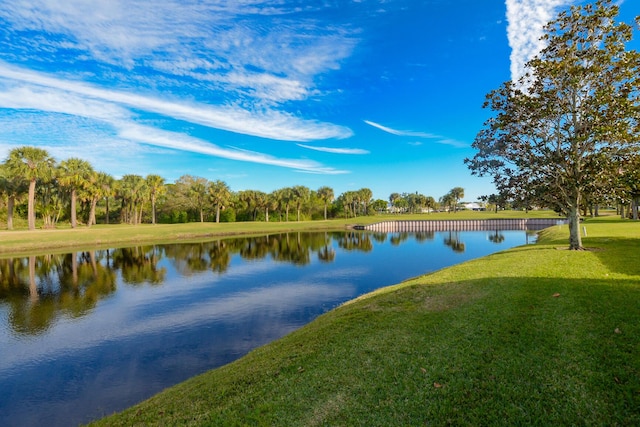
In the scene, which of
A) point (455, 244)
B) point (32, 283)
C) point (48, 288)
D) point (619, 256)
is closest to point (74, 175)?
point (32, 283)

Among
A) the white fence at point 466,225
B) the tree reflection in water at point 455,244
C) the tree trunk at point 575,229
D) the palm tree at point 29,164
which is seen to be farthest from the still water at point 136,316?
the white fence at point 466,225

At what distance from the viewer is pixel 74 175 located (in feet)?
229

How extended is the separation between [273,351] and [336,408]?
15.8 feet

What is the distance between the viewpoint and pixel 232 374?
902 centimetres

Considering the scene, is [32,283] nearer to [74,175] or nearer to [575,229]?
[575,229]

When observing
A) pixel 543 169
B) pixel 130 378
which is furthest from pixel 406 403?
pixel 543 169

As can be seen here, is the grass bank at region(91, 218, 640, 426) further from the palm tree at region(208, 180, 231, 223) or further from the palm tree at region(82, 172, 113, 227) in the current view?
the palm tree at region(208, 180, 231, 223)

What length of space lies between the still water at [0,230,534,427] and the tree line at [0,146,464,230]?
3803 cm

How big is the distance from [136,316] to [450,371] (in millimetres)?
Answer: 18091

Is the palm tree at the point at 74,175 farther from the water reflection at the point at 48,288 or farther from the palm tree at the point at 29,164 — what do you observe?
the water reflection at the point at 48,288

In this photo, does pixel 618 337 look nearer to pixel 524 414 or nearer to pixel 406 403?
pixel 524 414

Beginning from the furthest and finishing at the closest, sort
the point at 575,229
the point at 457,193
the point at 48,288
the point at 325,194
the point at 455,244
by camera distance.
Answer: the point at 457,193 < the point at 325,194 < the point at 455,244 < the point at 48,288 < the point at 575,229

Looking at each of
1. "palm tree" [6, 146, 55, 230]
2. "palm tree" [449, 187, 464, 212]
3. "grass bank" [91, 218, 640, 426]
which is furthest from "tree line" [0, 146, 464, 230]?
"grass bank" [91, 218, 640, 426]

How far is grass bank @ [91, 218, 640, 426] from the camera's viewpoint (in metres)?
5.68
